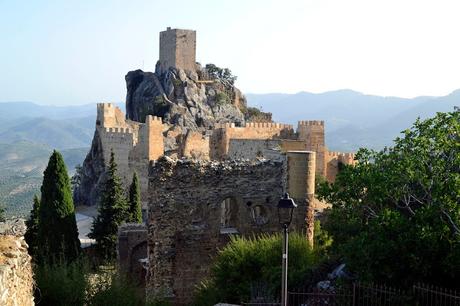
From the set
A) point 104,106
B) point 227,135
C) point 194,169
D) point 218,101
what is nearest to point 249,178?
point 194,169

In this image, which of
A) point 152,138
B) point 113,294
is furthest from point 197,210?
point 152,138

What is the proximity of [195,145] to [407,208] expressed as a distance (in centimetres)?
2811

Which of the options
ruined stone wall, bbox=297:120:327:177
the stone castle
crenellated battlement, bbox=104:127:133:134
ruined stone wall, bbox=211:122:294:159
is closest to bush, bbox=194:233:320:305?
the stone castle

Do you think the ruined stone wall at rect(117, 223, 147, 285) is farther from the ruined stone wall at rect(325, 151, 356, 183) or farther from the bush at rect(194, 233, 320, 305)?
the ruined stone wall at rect(325, 151, 356, 183)

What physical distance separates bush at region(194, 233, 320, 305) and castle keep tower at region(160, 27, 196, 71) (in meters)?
40.3

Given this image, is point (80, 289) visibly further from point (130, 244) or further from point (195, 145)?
point (195, 145)

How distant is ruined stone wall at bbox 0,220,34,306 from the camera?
23.7 feet

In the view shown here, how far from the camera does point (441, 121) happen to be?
11.6 m

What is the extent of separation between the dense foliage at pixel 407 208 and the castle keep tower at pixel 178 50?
137 feet

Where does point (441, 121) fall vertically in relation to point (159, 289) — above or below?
above

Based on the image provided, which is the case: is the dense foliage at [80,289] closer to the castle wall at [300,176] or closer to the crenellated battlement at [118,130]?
the castle wall at [300,176]

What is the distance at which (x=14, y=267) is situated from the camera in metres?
7.89

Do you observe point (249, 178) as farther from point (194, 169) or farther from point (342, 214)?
point (342, 214)

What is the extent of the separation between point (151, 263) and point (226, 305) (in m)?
3.94
